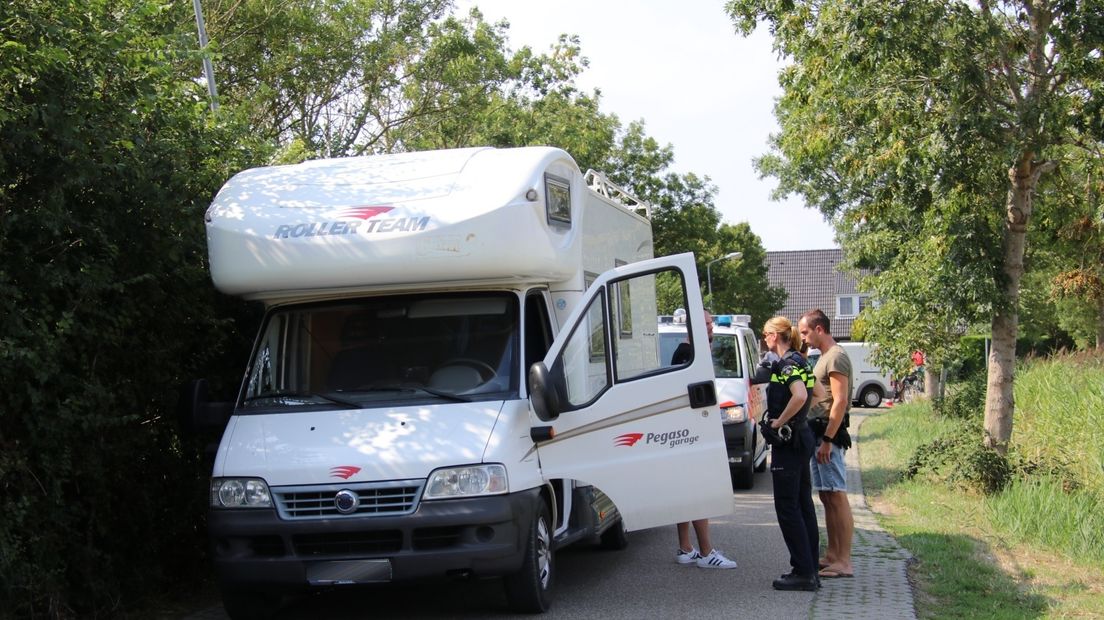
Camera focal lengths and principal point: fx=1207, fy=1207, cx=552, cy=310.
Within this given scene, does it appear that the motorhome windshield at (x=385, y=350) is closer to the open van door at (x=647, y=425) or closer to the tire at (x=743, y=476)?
the open van door at (x=647, y=425)

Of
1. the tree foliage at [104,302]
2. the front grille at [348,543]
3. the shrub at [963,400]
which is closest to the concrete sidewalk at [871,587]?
the front grille at [348,543]

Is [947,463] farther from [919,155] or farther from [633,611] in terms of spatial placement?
[633,611]

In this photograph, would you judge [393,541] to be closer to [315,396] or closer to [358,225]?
[315,396]

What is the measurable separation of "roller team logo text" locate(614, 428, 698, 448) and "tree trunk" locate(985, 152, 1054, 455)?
706 cm

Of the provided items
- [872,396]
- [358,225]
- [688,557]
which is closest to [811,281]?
[872,396]

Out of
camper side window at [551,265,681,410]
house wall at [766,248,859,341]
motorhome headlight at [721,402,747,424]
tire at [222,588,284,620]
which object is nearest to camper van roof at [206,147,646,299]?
camper side window at [551,265,681,410]

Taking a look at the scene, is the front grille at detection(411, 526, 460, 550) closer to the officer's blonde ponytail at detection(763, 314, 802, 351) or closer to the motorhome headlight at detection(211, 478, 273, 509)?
the motorhome headlight at detection(211, 478, 273, 509)

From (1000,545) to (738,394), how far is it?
447 centimetres

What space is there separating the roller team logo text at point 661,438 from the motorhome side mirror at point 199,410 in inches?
97.5

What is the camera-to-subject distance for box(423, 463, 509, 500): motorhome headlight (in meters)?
6.79

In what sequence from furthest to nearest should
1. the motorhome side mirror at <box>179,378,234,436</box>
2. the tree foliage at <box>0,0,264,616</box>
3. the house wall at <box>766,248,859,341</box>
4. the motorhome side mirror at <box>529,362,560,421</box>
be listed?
the house wall at <box>766,248,859,341</box>
the motorhome side mirror at <box>179,378,234,436</box>
the motorhome side mirror at <box>529,362,560,421</box>
the tree foliage at <box>0,0,264,616</box>

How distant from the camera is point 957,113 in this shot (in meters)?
11.8

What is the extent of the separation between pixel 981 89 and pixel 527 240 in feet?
21.7

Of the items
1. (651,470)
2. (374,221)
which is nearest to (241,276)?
(374,221)
